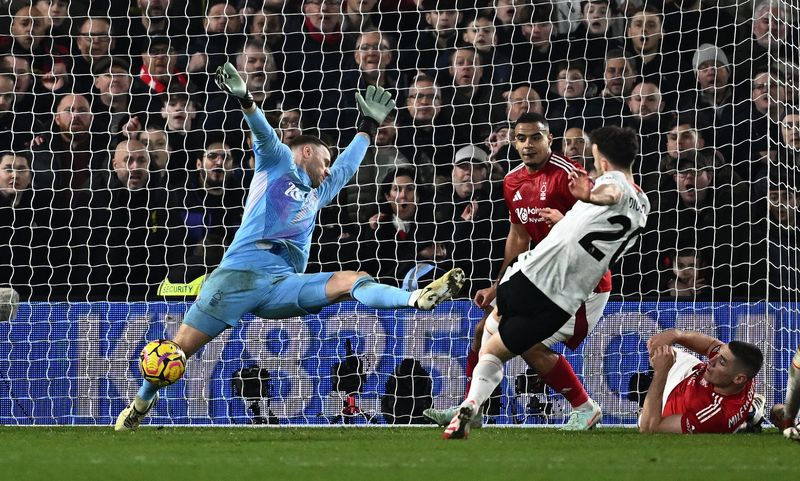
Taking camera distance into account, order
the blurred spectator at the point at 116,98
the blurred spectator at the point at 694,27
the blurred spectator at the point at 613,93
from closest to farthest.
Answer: the blurred spectator at the point at 613,93 → the blurred spectator at the point at 694,27 → the blurred spectator at the point at 116,98

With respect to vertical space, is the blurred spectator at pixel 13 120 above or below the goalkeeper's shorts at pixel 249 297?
above

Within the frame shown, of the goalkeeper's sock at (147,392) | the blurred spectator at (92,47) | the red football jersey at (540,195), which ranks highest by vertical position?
the blurred spectator at (92,47)

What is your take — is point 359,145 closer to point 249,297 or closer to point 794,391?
point 249,297

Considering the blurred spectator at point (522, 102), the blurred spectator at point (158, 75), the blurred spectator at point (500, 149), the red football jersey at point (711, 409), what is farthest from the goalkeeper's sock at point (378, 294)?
the blurred spectator at point (158, 75)

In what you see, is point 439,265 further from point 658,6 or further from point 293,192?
point 658,6

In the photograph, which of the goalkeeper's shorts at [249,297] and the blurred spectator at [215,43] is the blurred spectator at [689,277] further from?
the blurred spectator at [215,43]

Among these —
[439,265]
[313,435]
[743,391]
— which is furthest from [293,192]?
[743,391]

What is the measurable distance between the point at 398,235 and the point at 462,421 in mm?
3700

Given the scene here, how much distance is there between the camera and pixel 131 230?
10047 mm

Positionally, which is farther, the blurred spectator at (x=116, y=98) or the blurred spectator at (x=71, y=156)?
the blurred spectator at (x=116, y=98)

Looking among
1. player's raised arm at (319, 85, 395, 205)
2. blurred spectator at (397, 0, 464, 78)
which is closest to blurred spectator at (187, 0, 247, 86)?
blurred spectator at (397, 0, 464, 78)

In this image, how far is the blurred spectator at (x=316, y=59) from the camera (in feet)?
35.0

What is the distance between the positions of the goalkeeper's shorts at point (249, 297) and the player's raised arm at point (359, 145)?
73 cm

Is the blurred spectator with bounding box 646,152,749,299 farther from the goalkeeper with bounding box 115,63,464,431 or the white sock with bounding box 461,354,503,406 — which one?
the white sock with bounding box 461,354,503,406
